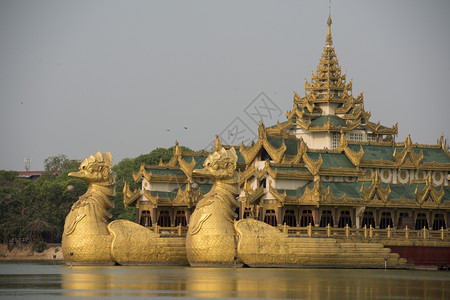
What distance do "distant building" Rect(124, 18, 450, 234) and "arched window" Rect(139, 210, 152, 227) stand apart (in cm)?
5

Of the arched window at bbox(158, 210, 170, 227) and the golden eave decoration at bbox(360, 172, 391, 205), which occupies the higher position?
the golden eave decoration at bbox(360, 172, 391, 205)

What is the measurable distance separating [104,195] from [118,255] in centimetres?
282

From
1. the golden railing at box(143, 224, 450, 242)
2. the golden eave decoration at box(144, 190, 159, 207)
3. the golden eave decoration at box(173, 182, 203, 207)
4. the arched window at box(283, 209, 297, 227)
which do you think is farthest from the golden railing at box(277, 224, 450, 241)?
the golden eave decoration at box(144, 190, 159, 207)

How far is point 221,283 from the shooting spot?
44500mm

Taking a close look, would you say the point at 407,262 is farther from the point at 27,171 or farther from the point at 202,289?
the point at 27,171

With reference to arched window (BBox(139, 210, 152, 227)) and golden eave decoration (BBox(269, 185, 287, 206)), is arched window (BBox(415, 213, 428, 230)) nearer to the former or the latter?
golden eave decoration (BBox(269, 185, 287, 206))

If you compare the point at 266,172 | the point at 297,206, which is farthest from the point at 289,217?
the point at 266,172

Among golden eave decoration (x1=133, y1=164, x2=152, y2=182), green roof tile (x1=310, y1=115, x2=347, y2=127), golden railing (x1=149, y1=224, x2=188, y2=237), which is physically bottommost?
golden railing (x1=149, y1=224, x2=188, y2=237)

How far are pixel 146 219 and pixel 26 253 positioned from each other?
2369 cm

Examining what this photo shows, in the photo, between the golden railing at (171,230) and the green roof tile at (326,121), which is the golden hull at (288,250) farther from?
the green roof tile at (326,121)

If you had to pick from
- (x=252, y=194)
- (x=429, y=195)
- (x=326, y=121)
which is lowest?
(x=252, y=194)

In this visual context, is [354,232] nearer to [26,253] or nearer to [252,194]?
[252,194]

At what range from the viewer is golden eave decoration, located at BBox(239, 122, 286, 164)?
5978 centimetres

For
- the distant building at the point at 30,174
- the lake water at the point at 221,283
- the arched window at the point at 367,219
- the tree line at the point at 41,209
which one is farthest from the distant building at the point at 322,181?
the distant building at the point at 30,174
